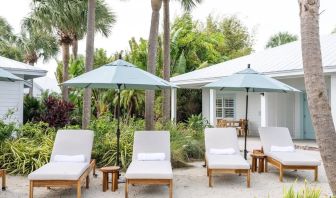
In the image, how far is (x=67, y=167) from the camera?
7629 millimetres

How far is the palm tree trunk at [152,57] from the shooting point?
1225 centimetres

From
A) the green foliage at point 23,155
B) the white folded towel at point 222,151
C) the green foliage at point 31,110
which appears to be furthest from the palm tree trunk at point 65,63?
the white folded towel at point 222,151

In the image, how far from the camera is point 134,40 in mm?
24219

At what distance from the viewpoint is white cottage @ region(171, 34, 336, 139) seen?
15.6 m

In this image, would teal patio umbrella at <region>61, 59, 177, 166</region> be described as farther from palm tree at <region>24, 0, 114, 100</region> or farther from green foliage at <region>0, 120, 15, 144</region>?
palm tree at <region>24, 0, 114, 100</region>

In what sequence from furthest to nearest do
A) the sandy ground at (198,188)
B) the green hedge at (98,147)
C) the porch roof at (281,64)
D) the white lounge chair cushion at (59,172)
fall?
the porch roof at (281,64)
the green hedge at (98,147)
the sandy ground at (198,188)
the white lounge chair cushion at (59,172)

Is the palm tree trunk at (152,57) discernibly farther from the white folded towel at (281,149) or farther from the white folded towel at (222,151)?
the white folded towel at (281,149)

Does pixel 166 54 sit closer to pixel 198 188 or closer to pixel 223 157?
pixel 223 157

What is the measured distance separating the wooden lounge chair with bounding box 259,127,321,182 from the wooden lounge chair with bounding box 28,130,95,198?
4.50 meters

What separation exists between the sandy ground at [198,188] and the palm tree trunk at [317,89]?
2598 mm

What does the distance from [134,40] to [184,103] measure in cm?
538

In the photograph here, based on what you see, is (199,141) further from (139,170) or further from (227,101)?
(227,101)

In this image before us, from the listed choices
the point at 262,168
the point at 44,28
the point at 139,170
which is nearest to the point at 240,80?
the point at 262,168

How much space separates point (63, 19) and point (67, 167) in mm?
11634
